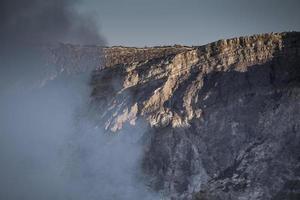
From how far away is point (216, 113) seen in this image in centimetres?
9519

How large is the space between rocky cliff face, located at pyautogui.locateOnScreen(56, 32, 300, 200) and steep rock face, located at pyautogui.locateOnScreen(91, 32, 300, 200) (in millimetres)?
114

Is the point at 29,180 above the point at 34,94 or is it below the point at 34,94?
below

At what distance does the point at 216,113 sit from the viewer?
312ft

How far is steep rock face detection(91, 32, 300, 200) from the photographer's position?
88125 millimetres

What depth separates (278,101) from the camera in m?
93.3

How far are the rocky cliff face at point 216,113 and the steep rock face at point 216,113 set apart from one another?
0.37 feet

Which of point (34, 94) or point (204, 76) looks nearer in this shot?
point (204, 76)

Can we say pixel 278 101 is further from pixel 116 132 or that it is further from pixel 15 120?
pixel 15 120

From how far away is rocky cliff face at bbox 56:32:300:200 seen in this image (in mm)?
88125

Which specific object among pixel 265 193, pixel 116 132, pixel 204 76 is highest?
pixel 204 76

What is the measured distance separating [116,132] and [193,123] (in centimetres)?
899

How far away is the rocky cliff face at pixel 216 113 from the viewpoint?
88.1 metres

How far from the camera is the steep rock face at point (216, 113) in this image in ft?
289

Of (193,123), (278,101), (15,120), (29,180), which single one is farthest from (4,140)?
(278,101)
